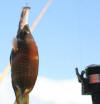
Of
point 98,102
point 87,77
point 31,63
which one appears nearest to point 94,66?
point 87,77

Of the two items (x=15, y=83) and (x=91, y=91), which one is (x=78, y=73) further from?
(x=15, y=83)

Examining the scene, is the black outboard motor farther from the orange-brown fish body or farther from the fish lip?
the fish lip

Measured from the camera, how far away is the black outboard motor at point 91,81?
704 inches

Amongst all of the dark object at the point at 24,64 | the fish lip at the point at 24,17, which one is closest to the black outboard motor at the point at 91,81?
the dark object at the point at 24,64

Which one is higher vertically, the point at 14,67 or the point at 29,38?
the point at 29,38

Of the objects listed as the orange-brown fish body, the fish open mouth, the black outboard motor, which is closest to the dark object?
the orange-brown fish body

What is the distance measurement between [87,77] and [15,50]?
659 cm

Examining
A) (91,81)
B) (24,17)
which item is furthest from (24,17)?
(91,81)

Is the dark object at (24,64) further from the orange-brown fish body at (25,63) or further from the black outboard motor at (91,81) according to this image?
the black outboard motor at (91,81)

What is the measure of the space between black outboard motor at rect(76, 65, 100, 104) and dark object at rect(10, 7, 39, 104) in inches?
220

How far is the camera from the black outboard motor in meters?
17.9

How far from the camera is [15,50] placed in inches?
533

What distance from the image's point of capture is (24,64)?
43.3 feet

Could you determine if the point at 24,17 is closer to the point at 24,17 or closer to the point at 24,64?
the point at 24,17
